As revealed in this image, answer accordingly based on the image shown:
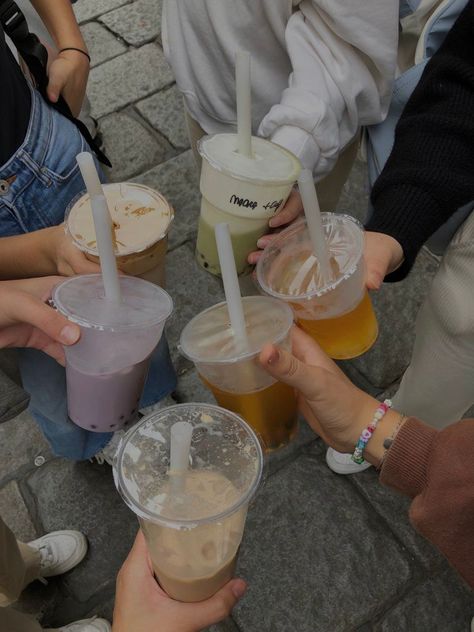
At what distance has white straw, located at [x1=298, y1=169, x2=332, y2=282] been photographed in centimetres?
121

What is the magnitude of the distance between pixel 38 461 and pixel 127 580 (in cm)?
118

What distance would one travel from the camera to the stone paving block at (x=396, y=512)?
2.03 m

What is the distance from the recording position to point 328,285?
1.26 m

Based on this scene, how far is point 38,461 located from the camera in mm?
2293

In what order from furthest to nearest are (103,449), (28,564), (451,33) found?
(103,449)
(28,564)
(451,33)

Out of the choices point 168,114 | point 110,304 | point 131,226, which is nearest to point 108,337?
point 110,304

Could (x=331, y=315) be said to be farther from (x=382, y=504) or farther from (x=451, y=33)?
(x=382, y=504)

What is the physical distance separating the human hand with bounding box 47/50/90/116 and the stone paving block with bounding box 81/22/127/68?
5.37ft

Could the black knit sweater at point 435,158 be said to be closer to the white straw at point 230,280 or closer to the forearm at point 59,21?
the white straw at point 230,280

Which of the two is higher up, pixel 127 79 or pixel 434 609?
pixel 127 79

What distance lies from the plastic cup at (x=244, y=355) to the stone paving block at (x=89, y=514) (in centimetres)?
102

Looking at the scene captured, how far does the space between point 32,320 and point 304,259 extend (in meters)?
0.61

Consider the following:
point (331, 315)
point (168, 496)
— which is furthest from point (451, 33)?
point (168, 496)

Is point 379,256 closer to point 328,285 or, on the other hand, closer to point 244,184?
point 328,285
